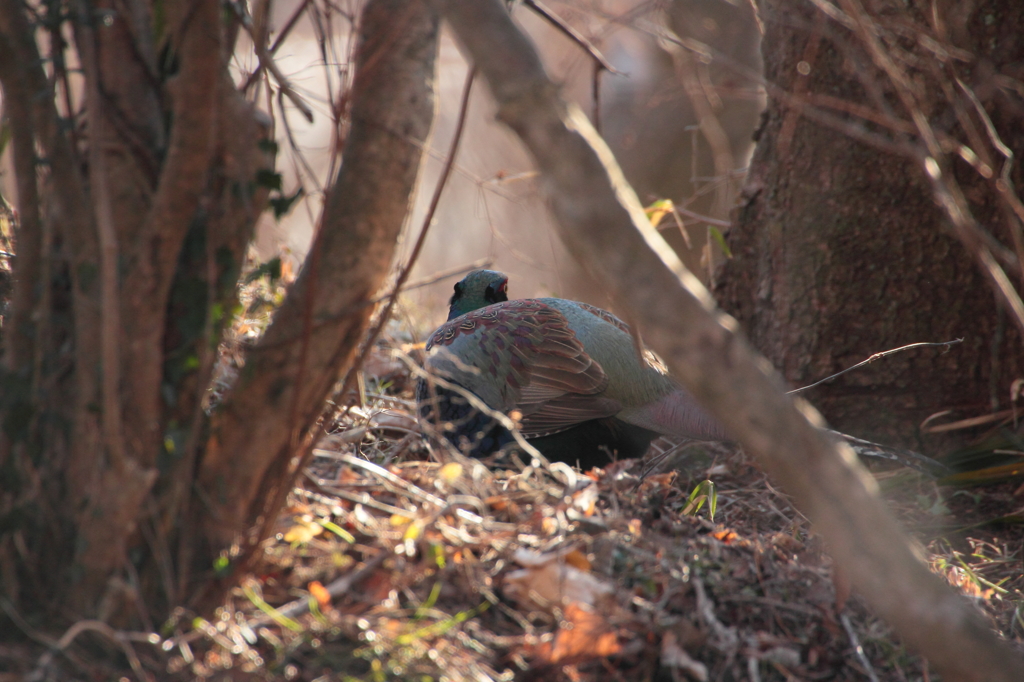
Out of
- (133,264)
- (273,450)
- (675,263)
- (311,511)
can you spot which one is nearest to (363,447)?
(311,511)

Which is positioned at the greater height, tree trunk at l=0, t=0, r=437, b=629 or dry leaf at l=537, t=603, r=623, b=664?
tree trunk at l=0, t=0, r=437, b=629

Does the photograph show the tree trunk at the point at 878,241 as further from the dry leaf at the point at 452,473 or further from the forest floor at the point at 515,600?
the dry leaf at the point at 452,473

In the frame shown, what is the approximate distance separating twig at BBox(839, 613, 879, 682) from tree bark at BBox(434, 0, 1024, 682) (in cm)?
46

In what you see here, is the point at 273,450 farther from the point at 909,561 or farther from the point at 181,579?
the point at 909,561

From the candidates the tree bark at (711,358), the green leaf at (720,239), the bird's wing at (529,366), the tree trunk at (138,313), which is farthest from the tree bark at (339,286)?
the green leaf at (720,239)

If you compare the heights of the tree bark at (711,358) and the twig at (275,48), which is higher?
the twig at (275,48)

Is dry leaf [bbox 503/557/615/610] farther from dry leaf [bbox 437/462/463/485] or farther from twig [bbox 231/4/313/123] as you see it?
twig [bbox 231/4/313/123]

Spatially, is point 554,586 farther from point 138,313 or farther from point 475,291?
point 475,291

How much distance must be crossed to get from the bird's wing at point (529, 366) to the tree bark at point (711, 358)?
171cm

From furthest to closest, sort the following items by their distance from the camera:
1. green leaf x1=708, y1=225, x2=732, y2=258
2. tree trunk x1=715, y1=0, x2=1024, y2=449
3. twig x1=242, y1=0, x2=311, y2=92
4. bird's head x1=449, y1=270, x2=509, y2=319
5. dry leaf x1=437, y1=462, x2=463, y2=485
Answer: bird's head x1=449, y1=270, x2=509, y2=319
green leaf x1=708, y1=225, x2=732, y2=258
tree trunk x1=715, y1=0, x2=1024, y2=449
dry leaf x1=437, y1=462, x2=463, y2=485
twig x1=242, y1=0, x2=311, y2=92

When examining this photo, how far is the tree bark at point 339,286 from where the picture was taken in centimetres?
156

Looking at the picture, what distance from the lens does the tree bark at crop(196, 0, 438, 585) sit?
156 cm

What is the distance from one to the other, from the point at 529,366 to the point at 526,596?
1.53 metres

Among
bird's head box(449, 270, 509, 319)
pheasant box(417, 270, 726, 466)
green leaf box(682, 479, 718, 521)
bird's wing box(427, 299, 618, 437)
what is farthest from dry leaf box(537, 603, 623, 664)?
bird's head box(449, 270, 509, 319)
